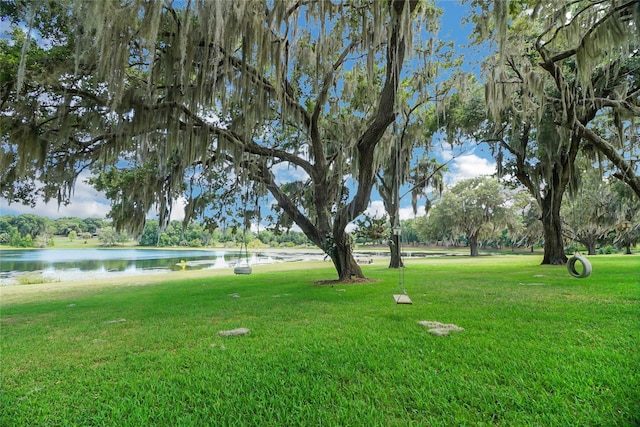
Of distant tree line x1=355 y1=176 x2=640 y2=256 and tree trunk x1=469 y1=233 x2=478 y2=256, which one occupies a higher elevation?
distant tree line x1=355 y1=176 x2=640 y2=256

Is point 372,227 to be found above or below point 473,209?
below

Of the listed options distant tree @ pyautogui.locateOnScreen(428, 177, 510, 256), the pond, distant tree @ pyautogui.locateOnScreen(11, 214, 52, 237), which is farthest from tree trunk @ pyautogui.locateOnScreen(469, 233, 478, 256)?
distant tree @ pyautogui.locateOnScreen(11, 214, 52, 237)

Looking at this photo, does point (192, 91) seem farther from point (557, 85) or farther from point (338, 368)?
point (557, 85)

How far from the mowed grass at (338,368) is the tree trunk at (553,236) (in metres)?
7.91

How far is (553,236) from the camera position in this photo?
11570 mm

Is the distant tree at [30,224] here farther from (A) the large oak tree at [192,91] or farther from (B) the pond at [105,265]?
(A) the large oak tree at [192,91]

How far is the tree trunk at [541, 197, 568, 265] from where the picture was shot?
11.5 metres

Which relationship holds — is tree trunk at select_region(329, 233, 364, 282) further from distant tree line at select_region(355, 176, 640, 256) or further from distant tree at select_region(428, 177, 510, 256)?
distant tree at select_region(428, 177, 510, 256)

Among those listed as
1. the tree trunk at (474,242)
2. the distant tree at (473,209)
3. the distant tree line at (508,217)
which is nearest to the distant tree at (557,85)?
the distant tree line at (508,217)

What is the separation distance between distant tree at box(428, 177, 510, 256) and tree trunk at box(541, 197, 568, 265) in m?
15.7

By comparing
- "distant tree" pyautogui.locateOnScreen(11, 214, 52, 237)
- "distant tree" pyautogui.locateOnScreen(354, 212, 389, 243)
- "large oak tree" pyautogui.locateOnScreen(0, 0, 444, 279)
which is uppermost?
"large oak tree" pyautogui.locateOnScreen(0, 0, 444, 279)

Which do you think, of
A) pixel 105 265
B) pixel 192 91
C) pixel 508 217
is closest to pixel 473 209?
pixel 508 217

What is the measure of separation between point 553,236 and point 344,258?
8459mm

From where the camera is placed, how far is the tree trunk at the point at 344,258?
8.23 metres
